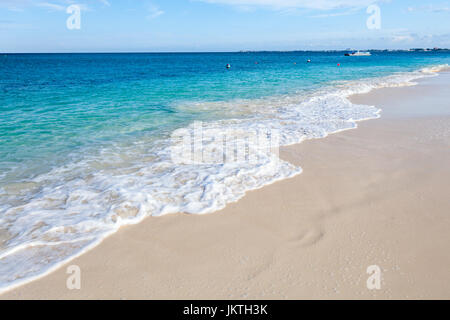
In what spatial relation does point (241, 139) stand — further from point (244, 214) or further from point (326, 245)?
point (326, 245)

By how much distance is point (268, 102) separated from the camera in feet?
53.5

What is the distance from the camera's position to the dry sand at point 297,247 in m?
→ 3.44

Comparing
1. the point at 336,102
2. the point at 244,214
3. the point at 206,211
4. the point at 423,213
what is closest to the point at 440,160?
the point at 423,213

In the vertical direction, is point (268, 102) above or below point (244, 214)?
above

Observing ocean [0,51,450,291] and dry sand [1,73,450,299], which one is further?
ocean [0,51,450,291]

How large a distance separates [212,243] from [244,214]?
93cm

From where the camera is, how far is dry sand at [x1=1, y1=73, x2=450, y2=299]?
344cm

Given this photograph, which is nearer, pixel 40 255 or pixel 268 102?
pixel 40 255

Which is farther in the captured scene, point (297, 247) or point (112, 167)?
point (112, 167)

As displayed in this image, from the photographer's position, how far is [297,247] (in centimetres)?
411

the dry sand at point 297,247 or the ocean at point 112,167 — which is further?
the ocean at point 112,167

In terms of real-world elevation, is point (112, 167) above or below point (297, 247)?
above

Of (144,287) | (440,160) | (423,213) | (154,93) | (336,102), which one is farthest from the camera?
(154,93)
